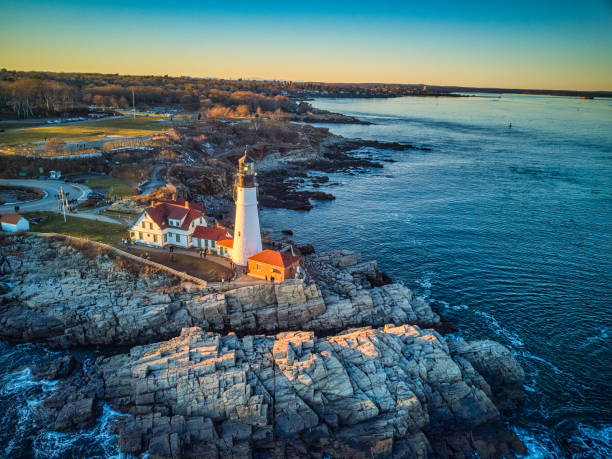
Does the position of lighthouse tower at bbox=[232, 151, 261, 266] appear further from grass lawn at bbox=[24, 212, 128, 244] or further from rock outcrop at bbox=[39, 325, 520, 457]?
grass lawn at bbox=[24, 212, 128, 244]

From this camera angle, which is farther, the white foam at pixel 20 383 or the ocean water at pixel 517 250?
the ocean water at pixel 517 250

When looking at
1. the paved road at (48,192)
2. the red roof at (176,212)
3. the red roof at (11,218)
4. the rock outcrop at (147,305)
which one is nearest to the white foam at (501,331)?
the rock outcrop at (147,305)

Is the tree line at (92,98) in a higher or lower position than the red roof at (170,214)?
higher

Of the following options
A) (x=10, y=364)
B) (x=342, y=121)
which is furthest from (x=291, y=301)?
(x=342, y=121)

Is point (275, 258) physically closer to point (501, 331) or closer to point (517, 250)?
point (501, 331)

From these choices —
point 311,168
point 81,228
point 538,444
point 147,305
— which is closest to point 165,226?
point 81,228

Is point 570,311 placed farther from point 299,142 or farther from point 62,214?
point 299,142

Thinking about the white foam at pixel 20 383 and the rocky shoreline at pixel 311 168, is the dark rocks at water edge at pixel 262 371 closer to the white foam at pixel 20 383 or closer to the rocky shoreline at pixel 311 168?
the white foam at pixel 20 383

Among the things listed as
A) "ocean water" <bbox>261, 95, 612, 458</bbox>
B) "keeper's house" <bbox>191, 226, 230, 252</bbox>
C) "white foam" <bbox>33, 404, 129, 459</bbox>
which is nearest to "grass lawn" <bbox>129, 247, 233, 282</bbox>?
"keeper's house" <bbox>191, 226, 230, 252</bbox>
